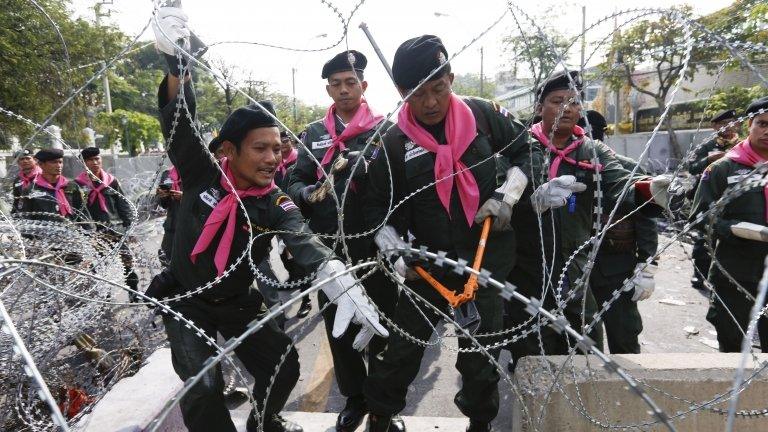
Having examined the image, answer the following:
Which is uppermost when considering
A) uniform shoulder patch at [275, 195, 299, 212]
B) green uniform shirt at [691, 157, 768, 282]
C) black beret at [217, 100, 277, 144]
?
black beret at [217, 100, 277, 144]

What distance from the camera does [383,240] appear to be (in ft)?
8.71

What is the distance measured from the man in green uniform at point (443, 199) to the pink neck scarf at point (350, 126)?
0.64 meters

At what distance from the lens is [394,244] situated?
8.66ft

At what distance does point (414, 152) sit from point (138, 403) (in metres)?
1.98

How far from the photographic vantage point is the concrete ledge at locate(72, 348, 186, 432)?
8.13ft

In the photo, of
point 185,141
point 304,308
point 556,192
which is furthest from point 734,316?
point 304,308

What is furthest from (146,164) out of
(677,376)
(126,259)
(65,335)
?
(677,376)

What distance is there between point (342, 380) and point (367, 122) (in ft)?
5.45

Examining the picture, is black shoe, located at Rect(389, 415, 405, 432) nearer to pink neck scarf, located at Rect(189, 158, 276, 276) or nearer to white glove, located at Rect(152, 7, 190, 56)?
pink neck scarf, located at Rect(189, 158, 276, 276)

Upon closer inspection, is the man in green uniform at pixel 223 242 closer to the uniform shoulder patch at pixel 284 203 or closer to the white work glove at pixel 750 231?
the uniform shoulder patch at pixel 284 203

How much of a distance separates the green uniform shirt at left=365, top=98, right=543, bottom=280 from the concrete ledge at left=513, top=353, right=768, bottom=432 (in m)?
0.63

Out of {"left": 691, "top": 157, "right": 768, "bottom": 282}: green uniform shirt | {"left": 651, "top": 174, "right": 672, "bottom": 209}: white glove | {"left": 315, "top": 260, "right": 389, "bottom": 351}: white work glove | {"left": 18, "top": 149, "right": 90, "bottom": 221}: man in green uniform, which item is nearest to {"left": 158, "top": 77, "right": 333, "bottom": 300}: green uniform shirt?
{"left": 315, "top": 260, "right": 389, "bottom": 351}: white work glove

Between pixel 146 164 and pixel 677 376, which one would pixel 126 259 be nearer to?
pixel 677 376

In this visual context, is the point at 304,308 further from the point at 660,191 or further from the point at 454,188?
the point at 660,191
